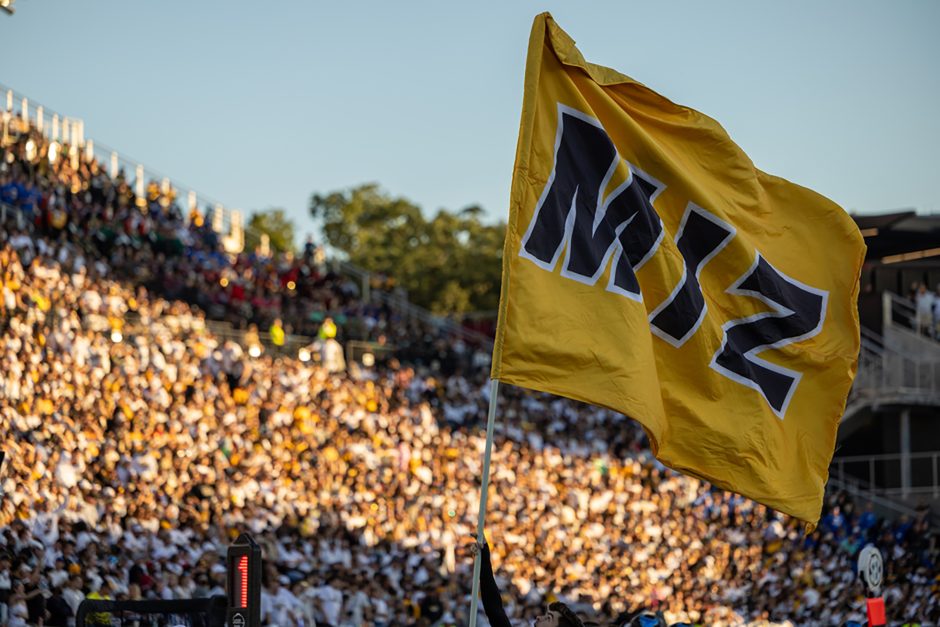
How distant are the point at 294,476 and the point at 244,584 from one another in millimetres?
16254

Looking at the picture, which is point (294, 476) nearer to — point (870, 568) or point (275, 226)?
point (870, 568)

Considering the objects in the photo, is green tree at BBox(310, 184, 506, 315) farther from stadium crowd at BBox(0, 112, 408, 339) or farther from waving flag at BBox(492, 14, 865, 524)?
waving flag at BBox(492, 14, 865, 524)

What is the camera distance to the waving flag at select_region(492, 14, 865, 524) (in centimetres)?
784

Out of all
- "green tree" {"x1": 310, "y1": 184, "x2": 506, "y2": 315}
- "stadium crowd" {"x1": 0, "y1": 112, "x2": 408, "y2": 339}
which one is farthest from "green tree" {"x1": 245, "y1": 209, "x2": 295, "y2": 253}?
"stadium crowd" {"x1": 0, "y1": 112, "x2": 408, "y2": 339}

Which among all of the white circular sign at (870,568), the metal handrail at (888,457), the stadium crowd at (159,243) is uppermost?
the stadium crowd at (159,243)

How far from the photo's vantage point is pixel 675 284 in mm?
8594

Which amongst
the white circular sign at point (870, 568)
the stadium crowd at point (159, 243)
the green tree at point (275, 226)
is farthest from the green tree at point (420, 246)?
the white circular sign at point (870, 568)

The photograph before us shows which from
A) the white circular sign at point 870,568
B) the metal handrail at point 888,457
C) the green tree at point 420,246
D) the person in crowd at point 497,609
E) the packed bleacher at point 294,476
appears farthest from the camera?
the green tree at point 420,246

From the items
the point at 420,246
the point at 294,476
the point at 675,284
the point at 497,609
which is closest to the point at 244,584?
the point at 497,609

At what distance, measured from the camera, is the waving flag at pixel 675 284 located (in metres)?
7.84

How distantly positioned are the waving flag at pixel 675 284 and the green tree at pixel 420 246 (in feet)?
141

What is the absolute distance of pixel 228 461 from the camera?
74.0 ft

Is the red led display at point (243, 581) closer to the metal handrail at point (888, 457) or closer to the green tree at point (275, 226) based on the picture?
the metal handrail at point (888, 457)

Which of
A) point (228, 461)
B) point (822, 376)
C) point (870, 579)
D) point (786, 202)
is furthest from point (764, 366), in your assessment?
point (228, 461)
